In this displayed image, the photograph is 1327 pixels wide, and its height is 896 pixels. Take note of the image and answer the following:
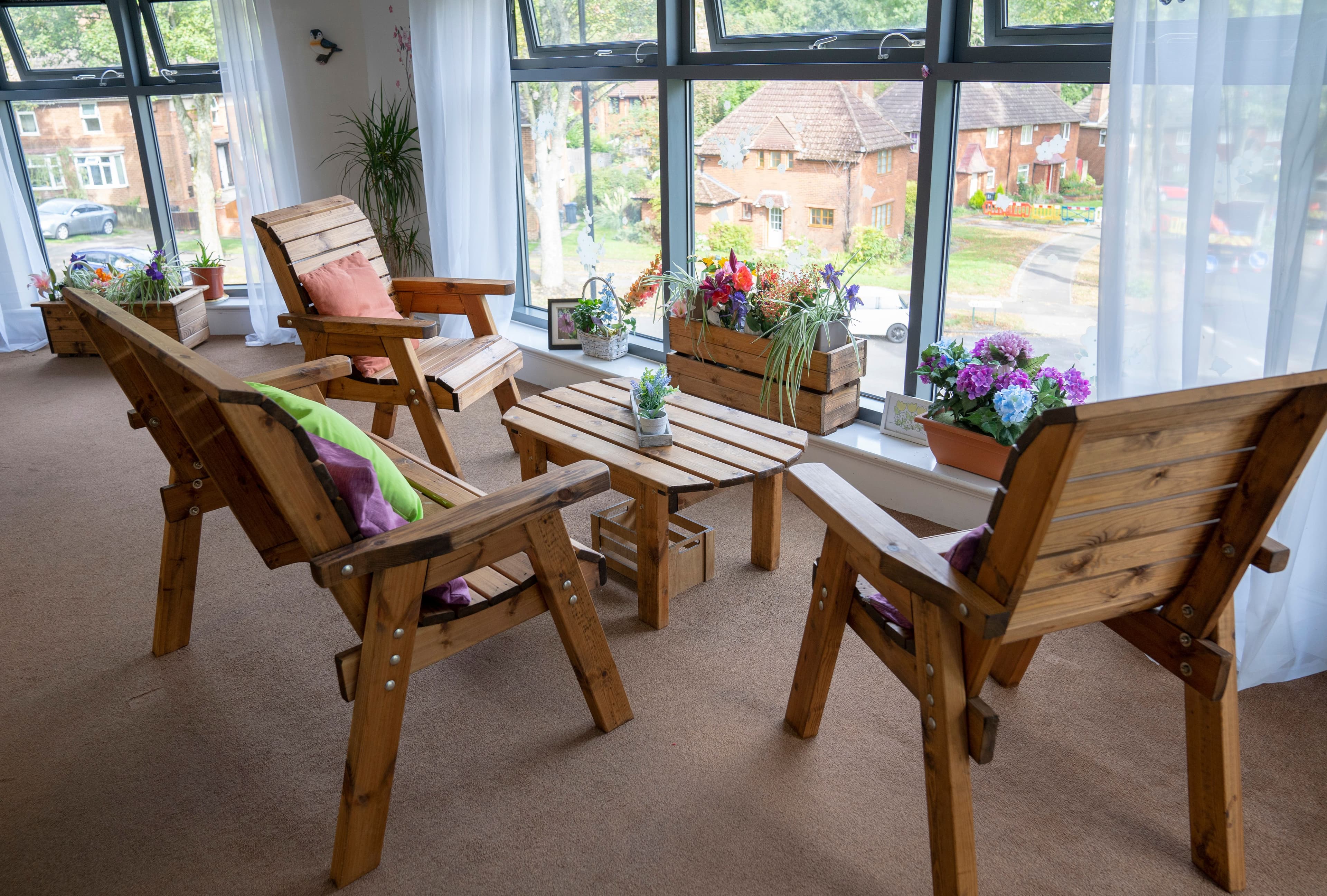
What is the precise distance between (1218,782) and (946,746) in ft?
1.72

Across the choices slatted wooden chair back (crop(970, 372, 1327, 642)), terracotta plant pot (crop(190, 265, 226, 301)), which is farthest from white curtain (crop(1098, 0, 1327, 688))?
terracotta plant pot (crop(190, 265, 226, 301))

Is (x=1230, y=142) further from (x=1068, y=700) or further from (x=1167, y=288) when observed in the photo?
(x=1068, y=700)

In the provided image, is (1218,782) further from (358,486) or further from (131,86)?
(131,86)

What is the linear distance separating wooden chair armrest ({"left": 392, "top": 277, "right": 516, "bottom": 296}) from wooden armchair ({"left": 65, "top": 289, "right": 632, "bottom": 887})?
4.70 feet

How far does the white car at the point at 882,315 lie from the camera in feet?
10.2

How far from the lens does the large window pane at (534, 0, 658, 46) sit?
11.9 feet

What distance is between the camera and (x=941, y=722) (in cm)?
145

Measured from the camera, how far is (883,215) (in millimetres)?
3064

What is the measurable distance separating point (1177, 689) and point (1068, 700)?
0.86 ft

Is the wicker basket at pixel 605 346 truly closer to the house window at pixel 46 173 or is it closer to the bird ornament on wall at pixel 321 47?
the bird ornament on wall at pixel 321 47

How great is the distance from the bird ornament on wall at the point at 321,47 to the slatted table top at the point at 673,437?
2.76 metres

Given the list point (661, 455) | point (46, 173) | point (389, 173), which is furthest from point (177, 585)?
point (46, 173)

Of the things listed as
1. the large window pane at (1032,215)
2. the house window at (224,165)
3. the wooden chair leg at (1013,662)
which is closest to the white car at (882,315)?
the large window pane at (1032,215)

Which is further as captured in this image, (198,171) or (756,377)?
(198,171)
